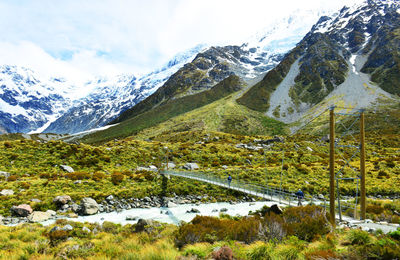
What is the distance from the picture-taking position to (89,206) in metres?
22.5

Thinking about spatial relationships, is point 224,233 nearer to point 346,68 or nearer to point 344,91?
point 344,91

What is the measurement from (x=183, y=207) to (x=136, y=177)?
34.0ft

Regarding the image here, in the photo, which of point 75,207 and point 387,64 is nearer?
point 75,207

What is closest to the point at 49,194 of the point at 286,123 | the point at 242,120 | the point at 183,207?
the point at 183,207

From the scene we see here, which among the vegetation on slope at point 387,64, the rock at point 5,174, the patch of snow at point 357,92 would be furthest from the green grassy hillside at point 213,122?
the rock at point 5,174

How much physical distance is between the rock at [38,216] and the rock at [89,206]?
9.45ft

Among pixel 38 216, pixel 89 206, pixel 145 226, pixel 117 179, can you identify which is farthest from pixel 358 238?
pixel 117 179

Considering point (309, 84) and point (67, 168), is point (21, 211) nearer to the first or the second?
point (67, 168)

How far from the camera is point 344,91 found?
15588cm

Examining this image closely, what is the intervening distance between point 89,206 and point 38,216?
13.4 ft

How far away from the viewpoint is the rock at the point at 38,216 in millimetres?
19228

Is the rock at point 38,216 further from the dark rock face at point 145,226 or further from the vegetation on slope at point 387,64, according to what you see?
the vegetation on slope at point 387,64

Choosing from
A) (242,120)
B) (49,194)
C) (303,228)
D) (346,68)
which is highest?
(346,68)

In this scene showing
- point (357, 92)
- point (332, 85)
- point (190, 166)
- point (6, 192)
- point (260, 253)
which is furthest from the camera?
point (332, 85)
